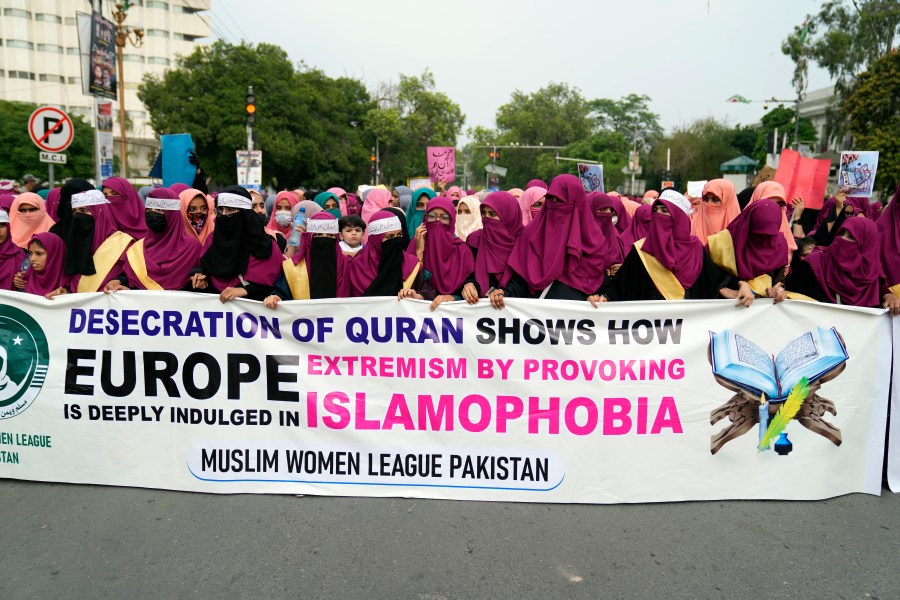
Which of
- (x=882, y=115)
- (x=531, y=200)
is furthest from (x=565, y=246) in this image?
(x=882, y=115)

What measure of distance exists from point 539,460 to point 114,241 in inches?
123

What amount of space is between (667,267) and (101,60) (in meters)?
10.1

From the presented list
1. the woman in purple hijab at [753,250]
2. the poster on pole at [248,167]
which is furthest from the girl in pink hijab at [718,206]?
the poster on pole at [248,167]

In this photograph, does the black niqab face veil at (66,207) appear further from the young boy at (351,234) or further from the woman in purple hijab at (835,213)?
the woman in purple hijab at (835,213)

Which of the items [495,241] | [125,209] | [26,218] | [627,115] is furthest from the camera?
[627,115]

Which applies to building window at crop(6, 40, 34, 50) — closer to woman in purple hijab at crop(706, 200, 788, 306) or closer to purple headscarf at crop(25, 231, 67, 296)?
purple headscarf at crop(25, 231, 67, 296)

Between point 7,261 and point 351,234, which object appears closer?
point 351,234

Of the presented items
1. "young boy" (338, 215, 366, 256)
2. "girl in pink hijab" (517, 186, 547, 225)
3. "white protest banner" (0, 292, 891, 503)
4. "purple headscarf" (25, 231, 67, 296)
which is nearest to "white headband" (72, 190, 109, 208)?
"purple headscarf" (25, 231, 67, 296)

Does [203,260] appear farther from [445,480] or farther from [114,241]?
[445,480]

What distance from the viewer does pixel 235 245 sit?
14.1ft

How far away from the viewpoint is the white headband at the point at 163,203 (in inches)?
171

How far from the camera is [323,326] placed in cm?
402

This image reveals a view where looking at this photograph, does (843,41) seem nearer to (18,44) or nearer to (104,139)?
(104,139)

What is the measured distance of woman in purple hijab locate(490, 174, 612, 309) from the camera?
418cm
